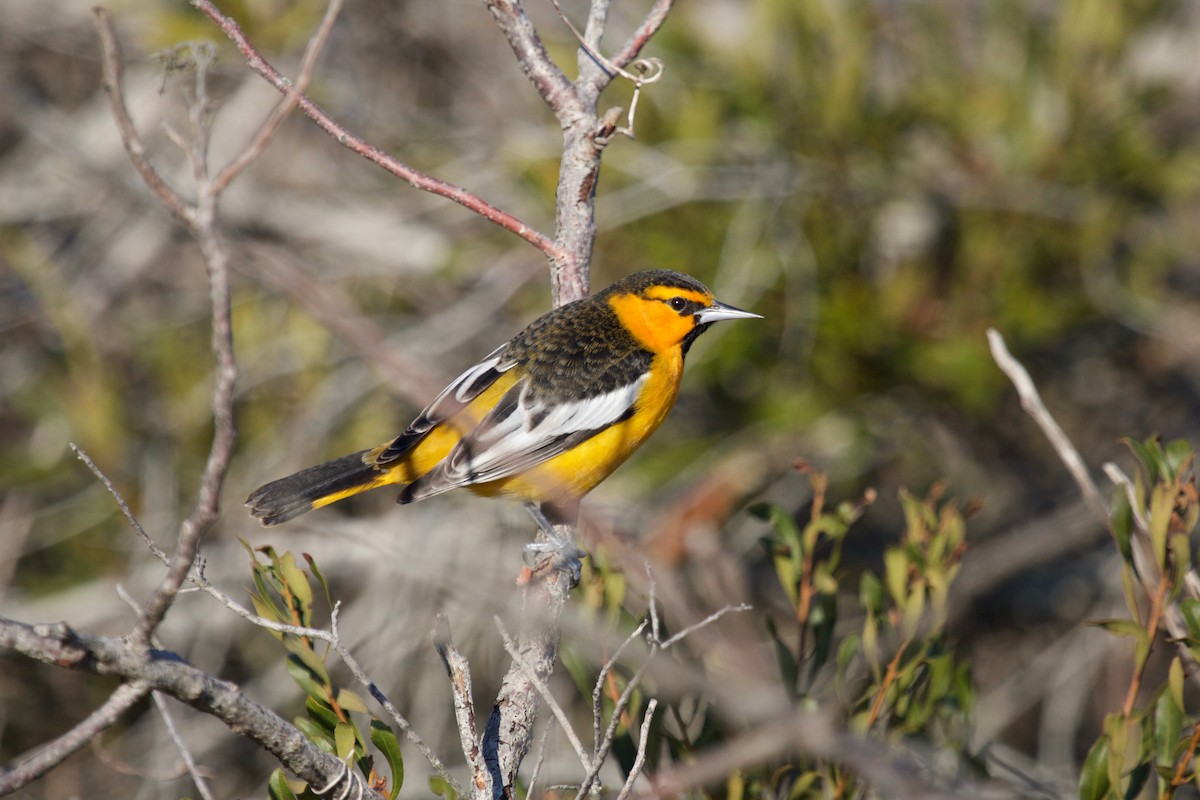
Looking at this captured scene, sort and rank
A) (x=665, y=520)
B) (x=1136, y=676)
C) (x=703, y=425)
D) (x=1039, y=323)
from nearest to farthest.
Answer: (x=1136, y=676), (x=665, y=520), (x=1039, y=323), (x=703, y=425)

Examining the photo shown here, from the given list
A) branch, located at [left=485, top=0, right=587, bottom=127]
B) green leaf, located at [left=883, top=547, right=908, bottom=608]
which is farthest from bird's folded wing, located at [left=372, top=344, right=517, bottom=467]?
→ green leaf, located at [left=883, top=547, right=908, bottom=608]

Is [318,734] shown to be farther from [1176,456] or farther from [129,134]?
[1176,456]

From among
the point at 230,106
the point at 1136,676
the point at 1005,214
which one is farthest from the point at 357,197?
the point at 1136,676

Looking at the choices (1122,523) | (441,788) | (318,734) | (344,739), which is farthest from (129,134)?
(1122,523)

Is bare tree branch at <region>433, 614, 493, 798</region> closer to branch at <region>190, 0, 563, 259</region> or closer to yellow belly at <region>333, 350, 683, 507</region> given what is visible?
branch at <region>190, 0, 563, 259</region>

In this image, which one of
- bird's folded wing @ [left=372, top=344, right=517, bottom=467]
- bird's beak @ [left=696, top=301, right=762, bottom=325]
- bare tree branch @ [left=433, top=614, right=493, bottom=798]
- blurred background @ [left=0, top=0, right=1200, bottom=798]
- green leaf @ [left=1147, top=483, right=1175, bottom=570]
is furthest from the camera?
blurred background @ [left=0, top=0, right=1200, bottom=798]

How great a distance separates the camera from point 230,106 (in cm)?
673

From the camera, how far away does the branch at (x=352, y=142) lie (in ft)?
8.63

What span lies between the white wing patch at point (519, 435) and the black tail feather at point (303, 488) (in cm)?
23

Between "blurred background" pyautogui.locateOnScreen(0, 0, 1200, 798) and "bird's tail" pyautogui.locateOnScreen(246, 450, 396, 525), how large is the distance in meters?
0.69

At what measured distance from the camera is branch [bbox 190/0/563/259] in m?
2.63

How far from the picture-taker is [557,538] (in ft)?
11.5

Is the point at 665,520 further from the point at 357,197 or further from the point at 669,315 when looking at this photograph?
the point at 357,197

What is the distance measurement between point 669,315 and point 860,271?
1593 millimetres
